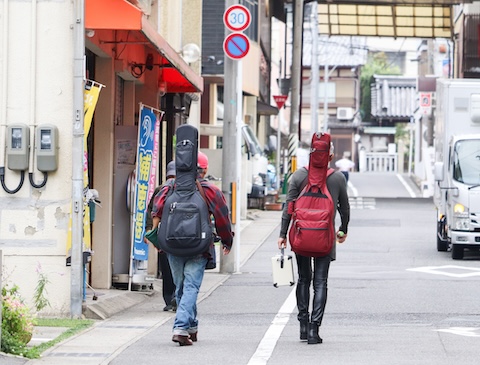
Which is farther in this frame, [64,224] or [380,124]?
A: [380,124]

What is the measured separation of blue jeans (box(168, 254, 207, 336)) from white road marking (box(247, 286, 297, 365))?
0.68 meters

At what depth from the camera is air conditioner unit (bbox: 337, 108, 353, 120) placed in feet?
279

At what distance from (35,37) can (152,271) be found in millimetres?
6641

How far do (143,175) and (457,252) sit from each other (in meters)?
8.77

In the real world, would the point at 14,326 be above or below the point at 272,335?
above

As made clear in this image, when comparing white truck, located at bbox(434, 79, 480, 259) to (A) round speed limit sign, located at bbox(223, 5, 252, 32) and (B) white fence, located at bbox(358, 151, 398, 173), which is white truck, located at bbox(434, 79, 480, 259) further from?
(B) white fence, located at bbox(358, 151, 398, 173)

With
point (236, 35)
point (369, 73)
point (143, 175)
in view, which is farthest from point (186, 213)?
point (369, 73)

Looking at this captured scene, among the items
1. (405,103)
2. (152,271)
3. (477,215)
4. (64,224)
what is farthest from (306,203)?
(405,103)

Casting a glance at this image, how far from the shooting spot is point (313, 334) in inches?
444

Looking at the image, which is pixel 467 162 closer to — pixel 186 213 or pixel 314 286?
pixel 314 286

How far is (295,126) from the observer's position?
4316 cm

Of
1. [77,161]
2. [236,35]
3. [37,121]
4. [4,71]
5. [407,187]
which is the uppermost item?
[236,35]

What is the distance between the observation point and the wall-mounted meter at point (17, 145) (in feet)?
43.3

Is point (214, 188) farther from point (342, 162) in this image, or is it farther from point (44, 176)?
point (342, 162)
